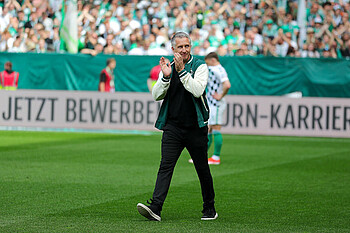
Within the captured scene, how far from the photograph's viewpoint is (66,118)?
67.5 ft

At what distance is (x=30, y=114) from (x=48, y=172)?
8.68 m

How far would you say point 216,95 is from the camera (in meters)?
14.3

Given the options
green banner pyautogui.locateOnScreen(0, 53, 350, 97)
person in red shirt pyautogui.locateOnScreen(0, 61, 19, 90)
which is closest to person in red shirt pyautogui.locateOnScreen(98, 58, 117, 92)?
green banner pyautogui.locateOnScreen(0, 53, 350, 97)

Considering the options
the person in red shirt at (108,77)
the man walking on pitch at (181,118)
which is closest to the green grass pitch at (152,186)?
the man walking on pitch at (181,118)

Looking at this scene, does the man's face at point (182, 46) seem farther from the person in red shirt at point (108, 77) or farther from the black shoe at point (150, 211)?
the person in red shirt at point (108, 77)

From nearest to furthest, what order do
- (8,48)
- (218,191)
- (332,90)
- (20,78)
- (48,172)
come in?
(218,191)
(48,172)
(332,90)
(20,78)
(8,48)

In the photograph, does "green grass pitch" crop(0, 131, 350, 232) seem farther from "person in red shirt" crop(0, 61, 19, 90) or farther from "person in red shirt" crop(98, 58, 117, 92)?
"person in red shirt" crop(0, 61, 19, 90)

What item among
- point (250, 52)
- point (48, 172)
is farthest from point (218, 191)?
point (250, 52)

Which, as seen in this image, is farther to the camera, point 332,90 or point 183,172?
point 332,90

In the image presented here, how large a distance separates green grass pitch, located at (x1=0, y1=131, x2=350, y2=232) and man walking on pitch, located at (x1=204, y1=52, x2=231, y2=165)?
44 centimetres

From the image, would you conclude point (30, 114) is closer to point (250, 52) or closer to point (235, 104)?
point (235, 104)

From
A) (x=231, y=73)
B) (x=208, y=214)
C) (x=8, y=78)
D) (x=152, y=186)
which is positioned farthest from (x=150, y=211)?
(x=8, y=78)

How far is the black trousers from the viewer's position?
7.85m

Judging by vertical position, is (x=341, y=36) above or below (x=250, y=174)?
above
